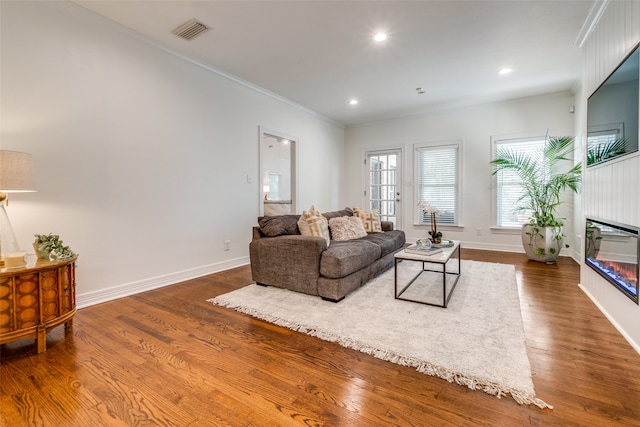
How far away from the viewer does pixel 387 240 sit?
3.74 meters

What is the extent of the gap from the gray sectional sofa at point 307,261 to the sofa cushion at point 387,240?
8cm

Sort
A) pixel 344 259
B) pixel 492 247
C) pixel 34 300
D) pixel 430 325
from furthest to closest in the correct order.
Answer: pixel 492 247 → pixel 344 259 → pixel 430 325 → pixel 34 300

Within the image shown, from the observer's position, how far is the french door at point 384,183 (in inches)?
249

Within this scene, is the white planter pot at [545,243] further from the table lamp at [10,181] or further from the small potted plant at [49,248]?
the table lamp at [10,181]

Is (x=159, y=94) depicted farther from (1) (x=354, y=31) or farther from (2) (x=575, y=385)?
(2) (x=575, y=385)

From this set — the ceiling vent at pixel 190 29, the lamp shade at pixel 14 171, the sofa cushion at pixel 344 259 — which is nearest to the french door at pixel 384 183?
the sofa cushion at pixel 344 259

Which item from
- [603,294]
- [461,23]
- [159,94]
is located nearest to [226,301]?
[159,94]

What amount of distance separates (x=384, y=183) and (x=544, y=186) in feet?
9.44

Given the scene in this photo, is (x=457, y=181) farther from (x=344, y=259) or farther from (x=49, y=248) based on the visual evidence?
(x=49, y=248)

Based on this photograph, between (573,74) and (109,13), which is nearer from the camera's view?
(109,13)

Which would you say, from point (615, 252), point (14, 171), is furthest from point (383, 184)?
point (14, 171)

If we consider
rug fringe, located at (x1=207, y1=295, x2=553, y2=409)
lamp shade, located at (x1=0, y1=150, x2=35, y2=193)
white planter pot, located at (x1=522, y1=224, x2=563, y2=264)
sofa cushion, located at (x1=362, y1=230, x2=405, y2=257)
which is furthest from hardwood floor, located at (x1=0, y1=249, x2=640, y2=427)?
white planter pot, located at (x1=522, y1=224, x2=563, y2=264)

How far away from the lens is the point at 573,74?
4.09 meters

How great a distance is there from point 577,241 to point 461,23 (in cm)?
367
